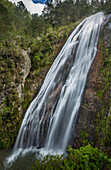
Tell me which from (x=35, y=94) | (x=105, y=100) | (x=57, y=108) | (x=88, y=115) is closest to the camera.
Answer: (x=105, y=100)

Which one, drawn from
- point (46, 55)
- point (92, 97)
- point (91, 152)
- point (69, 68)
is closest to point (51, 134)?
point (92, 97)

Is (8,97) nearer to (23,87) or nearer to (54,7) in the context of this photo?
(23,87)

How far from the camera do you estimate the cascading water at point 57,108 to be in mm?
6453

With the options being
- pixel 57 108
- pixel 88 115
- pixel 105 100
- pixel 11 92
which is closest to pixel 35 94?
pixel 11 92

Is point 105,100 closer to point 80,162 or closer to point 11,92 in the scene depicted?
point 80,162

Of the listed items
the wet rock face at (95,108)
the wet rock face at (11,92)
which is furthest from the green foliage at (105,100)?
the wet rock face at (11,92)

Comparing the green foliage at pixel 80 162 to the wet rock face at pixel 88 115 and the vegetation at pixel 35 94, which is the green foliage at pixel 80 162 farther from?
the wet rock face at pixel 88 115

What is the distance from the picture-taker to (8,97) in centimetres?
807

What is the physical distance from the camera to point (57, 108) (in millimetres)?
7375

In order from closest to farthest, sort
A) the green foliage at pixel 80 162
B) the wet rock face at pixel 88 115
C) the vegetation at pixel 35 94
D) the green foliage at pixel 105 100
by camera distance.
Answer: the green foliage at pixel 80 162, the vegetation at pixel 35 94, the green foliage at pixel 105 100, the wet rock face at pixel 88 115

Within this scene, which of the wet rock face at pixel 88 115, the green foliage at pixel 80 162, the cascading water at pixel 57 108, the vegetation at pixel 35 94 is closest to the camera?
the green foliage at pixel 80 162

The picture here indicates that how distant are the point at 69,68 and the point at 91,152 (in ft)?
24.7

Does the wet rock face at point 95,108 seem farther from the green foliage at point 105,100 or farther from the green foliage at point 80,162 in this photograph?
the green foliage at point 80,162

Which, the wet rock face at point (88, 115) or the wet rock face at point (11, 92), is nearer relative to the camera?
the wet rock face at point (88, 115)
